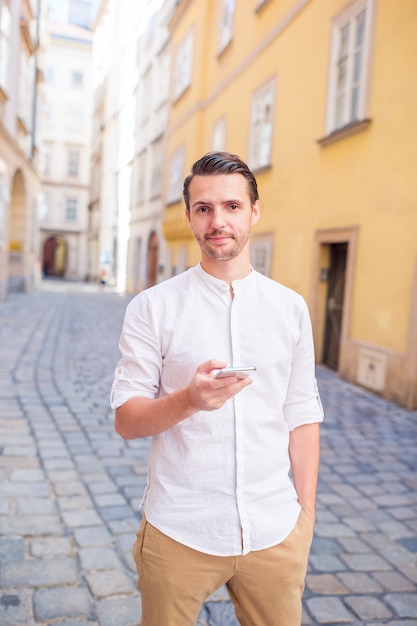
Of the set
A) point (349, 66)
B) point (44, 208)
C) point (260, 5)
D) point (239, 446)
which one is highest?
point (260, 5)

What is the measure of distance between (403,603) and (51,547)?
6.01 feet

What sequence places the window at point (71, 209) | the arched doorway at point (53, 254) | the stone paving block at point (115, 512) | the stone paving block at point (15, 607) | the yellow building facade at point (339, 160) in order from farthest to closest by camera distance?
the arched doorway at point (53, 254)
the window at point (71, 209)
the yellow building facade at point (339, 160)
the stone paving block at point (115, 512)
the stone paving block at point (15, 607)

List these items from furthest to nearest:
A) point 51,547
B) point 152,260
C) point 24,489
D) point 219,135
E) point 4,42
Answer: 1. point 152,260
2. point 4,42
3. point 219,135
4. point 24,489
5. point 51,547

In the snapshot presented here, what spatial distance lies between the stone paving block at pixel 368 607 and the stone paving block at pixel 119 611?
3.34ft

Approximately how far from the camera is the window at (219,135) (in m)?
15.0

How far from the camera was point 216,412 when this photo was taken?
61.1 inches

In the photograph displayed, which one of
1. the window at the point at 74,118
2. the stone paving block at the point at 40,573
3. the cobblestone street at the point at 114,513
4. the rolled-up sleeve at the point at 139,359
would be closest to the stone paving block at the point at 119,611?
the cobblestone street at the point at 114,513

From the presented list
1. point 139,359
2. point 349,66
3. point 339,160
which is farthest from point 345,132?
point 139,359

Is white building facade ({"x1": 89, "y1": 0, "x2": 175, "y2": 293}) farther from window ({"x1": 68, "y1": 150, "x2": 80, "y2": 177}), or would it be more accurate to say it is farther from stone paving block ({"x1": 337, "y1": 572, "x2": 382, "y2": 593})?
stone paving block ({"x1": 337, "y1": 572, "x2": 382, "y2": 593})

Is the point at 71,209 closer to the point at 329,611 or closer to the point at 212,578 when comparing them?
the point at 329,611

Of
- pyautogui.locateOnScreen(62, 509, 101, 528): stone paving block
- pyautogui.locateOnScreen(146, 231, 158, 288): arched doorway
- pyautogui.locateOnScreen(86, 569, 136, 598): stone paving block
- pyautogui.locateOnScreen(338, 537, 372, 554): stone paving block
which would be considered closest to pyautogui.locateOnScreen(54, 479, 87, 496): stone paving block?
pyautogui.locateOnScreen(62, 509, 101, 528): stone paving block

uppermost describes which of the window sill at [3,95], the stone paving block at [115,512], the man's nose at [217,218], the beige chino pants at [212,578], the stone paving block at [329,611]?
the window sill at [3,95]

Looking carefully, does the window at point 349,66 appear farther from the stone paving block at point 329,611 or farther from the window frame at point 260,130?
the stone paving block at point 329,611

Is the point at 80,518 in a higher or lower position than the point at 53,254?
lower
